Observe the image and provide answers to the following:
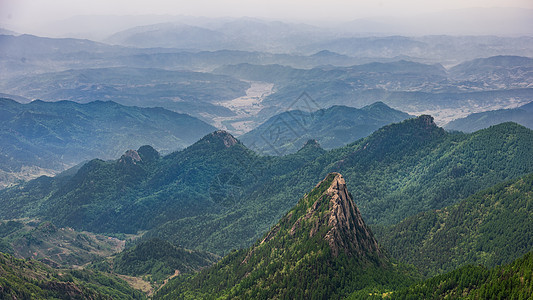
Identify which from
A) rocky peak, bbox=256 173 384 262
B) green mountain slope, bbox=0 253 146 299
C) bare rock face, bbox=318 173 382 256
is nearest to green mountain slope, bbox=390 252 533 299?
bare rock face, bbox=318 173 382 256

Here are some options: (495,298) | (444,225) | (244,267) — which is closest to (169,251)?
(244,267)

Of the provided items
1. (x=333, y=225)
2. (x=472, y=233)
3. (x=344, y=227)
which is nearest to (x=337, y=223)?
(x=333, y=225)

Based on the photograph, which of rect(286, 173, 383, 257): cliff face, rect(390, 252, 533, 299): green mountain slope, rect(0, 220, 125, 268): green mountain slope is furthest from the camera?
rect(0, 220, 125, 268): green mountain slope

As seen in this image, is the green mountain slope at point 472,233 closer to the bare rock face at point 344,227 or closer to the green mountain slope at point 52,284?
the bare rock face at point 344,227

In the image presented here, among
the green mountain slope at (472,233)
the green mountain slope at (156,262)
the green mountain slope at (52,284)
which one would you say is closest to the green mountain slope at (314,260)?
the green mountain slope at (52,284)

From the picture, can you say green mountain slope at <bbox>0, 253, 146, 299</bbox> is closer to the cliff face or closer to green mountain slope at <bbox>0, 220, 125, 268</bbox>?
green mountain slope at <bbox>0, 220, 125, 268</bbox>

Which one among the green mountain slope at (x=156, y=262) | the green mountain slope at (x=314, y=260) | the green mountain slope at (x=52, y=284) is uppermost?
the green mountain slope at (x=314, y=260)
